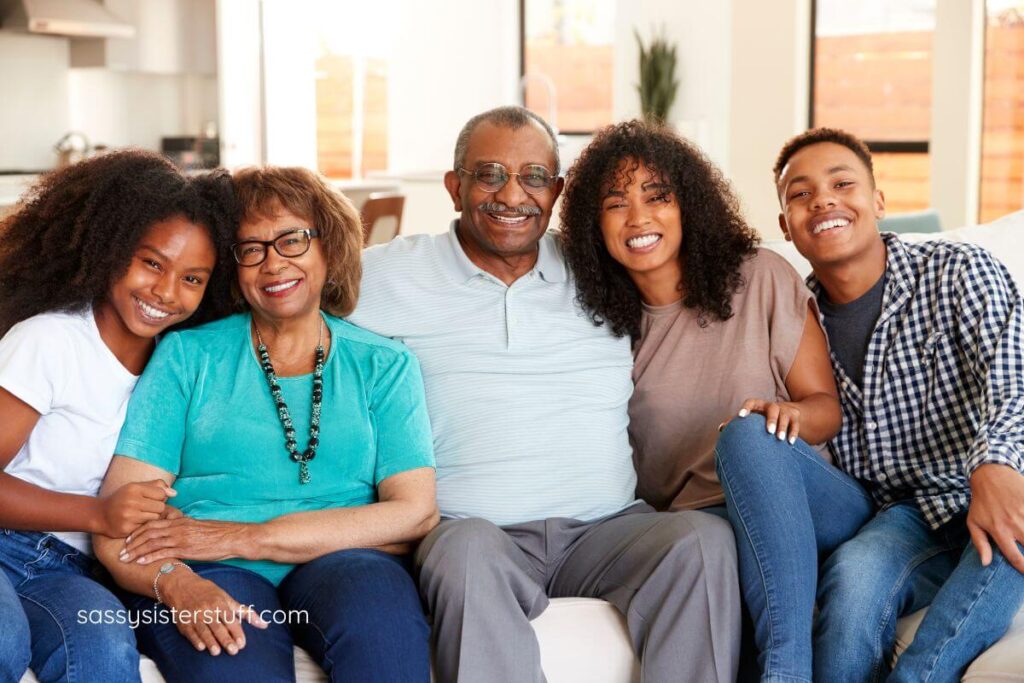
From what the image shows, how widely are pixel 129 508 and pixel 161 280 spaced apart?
41 cm

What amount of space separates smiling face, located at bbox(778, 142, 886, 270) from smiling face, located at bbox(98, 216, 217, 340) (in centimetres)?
115

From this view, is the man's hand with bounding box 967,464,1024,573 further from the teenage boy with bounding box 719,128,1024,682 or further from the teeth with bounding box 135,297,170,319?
the teeth with bounding box 135,297,170,319

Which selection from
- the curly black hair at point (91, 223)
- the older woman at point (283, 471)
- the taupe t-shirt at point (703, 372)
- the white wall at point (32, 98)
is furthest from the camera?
the white wall at point (32, 98)

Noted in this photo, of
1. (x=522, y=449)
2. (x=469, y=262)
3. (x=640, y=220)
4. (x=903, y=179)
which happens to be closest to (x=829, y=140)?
(x=640, y=220)

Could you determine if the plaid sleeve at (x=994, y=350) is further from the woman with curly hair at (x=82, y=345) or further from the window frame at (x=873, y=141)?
the window frame at (x=873, y=141)

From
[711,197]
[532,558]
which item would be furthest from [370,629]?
[711,197]

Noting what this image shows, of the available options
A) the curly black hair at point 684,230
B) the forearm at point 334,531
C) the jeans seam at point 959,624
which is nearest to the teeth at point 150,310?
the forearm at point 334,531

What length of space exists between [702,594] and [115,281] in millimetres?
1125

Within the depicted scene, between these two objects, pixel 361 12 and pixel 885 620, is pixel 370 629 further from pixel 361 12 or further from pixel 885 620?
pixel 361 12

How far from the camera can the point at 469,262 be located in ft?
7.59

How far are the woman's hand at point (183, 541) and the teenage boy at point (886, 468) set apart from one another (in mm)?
834

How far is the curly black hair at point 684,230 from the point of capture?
2.27 m

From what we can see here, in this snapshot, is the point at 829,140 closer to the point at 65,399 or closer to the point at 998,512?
the point at 998,512

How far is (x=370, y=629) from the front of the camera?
5.72ft
